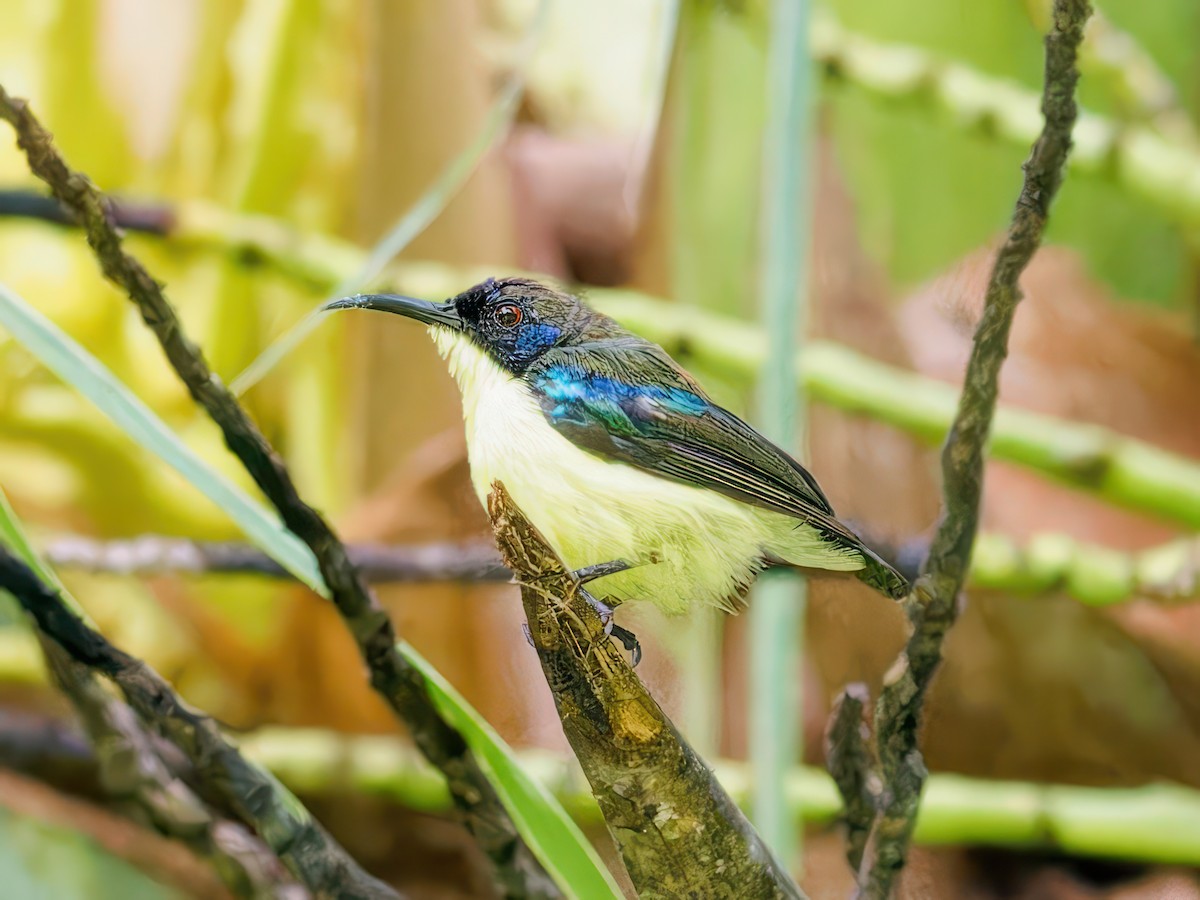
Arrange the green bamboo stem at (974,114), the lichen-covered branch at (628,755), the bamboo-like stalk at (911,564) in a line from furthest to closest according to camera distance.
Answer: the green bamboo stem at (974,114), the bamboo-like stalk at (911,564), the lichen-covered branch at (628,755)

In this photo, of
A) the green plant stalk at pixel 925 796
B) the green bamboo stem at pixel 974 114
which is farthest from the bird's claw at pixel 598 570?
the green bamboo stem at pixel 974 114

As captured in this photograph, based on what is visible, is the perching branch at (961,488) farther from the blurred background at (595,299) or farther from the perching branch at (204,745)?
the perching branch at (204,745)

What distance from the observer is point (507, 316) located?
0.28m

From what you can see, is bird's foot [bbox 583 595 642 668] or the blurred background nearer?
bird's foot [bbox 583 595 642 668]

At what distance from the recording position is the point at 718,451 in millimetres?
275

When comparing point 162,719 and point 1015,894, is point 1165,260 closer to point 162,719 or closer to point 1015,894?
point 1015,894

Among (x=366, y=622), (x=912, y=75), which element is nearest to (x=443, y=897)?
(x=366, y=622)

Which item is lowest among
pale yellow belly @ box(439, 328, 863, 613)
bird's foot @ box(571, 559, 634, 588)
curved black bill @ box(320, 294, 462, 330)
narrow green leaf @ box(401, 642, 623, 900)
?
narrow green leaf @ box(401, 642, 623, 900)

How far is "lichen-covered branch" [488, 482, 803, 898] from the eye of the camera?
250mm

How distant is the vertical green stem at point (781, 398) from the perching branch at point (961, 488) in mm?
43

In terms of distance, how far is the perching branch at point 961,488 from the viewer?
0.26m

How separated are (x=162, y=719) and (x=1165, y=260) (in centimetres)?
65

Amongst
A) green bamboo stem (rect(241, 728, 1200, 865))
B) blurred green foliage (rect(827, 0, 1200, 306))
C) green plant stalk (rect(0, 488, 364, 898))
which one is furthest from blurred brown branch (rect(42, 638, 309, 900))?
blurred green foliage (rect(827, 0, 1200, 306))

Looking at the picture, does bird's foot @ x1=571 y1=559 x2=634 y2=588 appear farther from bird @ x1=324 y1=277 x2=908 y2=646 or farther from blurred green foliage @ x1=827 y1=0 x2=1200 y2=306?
blurred green foliage @ x1=827 y1=0 x2=1200 y2=306
